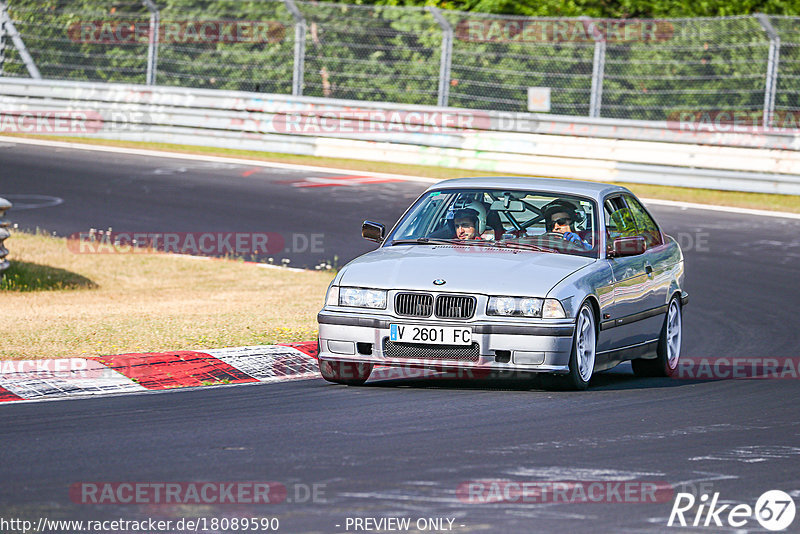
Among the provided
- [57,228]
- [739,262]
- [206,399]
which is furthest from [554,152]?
[206,399]

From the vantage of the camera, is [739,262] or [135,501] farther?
[739,262]

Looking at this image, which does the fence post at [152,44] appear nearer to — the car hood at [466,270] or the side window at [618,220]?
the side window at [618,220]

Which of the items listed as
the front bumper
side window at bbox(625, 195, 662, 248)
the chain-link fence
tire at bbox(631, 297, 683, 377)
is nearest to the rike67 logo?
the front bumper

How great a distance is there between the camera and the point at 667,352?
10.2 m

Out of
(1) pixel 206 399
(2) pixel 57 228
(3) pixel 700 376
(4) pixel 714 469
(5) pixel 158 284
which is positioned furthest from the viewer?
(2) pixel 57 228

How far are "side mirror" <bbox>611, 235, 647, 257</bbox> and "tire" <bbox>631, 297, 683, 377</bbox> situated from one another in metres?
1.02

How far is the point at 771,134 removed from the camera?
69.5ft

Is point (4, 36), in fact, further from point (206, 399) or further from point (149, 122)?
point (206, 399)

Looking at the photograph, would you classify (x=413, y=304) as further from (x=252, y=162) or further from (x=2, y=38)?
(x=2, y=38)

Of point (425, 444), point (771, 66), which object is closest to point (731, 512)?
point (425, 444)

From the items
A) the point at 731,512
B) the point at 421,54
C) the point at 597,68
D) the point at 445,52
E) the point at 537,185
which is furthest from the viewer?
the point at 421,54

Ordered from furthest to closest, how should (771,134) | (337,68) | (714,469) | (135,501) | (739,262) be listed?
(337,68)
(771,134)
(739,262)
(714,469)
(135,501)

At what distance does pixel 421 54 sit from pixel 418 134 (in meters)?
1.41

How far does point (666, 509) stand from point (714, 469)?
884mm
